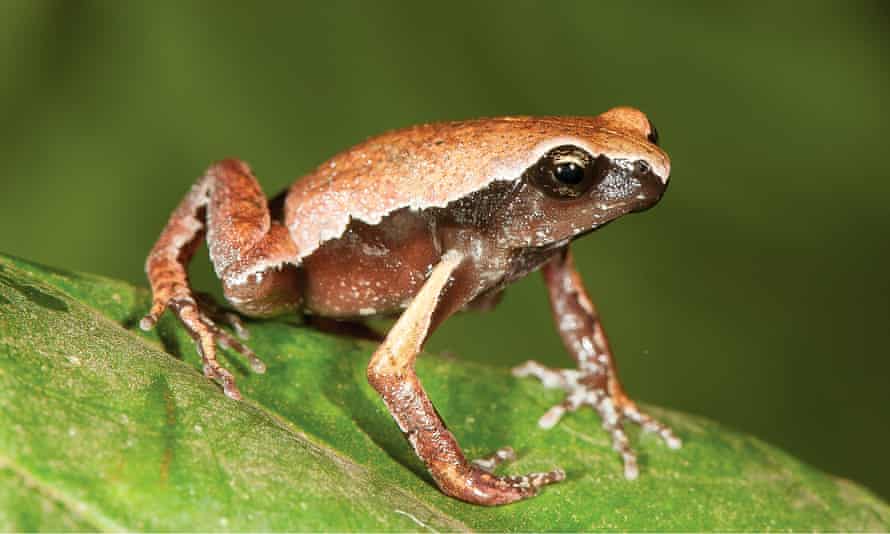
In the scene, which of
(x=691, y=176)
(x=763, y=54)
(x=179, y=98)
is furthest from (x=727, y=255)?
(x=179, y=98)

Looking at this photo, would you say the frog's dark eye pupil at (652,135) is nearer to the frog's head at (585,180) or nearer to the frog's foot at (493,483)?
the frog's head at (585,180)

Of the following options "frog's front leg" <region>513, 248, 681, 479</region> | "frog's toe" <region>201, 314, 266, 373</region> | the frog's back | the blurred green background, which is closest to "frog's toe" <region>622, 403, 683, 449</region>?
"frog's front leg" <region>513, 248, 681, 479</region>

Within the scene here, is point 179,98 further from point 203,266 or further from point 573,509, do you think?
point 573,509

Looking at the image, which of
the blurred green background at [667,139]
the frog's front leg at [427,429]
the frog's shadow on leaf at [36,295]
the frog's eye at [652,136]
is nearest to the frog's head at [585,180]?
the frog's eye at [652,136]

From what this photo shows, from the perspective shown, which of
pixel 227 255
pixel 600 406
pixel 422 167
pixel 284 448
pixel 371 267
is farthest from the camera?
pixel 600 406

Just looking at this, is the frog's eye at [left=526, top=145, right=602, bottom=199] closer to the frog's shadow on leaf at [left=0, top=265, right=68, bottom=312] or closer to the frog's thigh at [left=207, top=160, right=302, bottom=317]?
the frog's thigh at [left=207, top=160, right=302, bottom=317]

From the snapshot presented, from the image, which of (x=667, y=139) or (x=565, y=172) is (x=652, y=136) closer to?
(x=565, y=172)


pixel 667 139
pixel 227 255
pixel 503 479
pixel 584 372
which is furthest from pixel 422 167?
pixel 667 139
